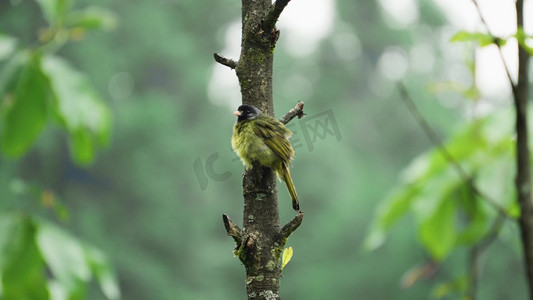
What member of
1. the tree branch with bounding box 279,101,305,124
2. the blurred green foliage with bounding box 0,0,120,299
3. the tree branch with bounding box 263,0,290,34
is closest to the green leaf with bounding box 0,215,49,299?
the blurred green foliage with bounding box 0,0,120,299

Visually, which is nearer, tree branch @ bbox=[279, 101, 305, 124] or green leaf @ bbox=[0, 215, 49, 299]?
tree branch @ bbox=[279, 101, 305, 124]

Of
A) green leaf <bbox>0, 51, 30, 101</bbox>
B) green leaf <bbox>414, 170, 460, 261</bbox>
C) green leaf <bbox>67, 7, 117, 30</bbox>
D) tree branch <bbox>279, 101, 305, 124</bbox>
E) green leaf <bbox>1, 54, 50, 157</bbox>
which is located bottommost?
green leaf <bbox>414, 170, 460, 261</bbox>

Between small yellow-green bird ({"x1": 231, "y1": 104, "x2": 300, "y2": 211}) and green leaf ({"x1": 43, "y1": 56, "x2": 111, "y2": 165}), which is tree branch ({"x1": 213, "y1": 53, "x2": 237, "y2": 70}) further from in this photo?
green leaf ({"x1": 43, "y1": 56, "x2": 111, "y2": 165})

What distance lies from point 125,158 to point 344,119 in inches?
306

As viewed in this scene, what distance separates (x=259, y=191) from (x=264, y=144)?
555 mm

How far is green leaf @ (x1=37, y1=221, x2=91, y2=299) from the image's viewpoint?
2514 millimetres

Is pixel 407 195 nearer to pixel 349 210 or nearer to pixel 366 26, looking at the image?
pixel 349 210

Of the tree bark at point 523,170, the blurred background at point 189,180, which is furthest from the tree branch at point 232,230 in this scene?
the blurred background at point 189,180

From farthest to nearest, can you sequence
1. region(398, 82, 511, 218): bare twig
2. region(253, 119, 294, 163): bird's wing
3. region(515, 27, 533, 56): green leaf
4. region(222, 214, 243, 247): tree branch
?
region(253, 119, 294, 163): bird's wing
region(398, 82, 511, 218): bare twig
region(222, 214, 243, 247): tree branch
region(515, 27, 533, 56): green leaf

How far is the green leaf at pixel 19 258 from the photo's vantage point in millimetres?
2402

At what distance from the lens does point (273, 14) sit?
157 centimetres

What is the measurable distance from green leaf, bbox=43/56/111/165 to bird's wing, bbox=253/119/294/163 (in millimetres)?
846

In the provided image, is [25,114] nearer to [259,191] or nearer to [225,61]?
[225,61]

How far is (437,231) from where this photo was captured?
232 cm
